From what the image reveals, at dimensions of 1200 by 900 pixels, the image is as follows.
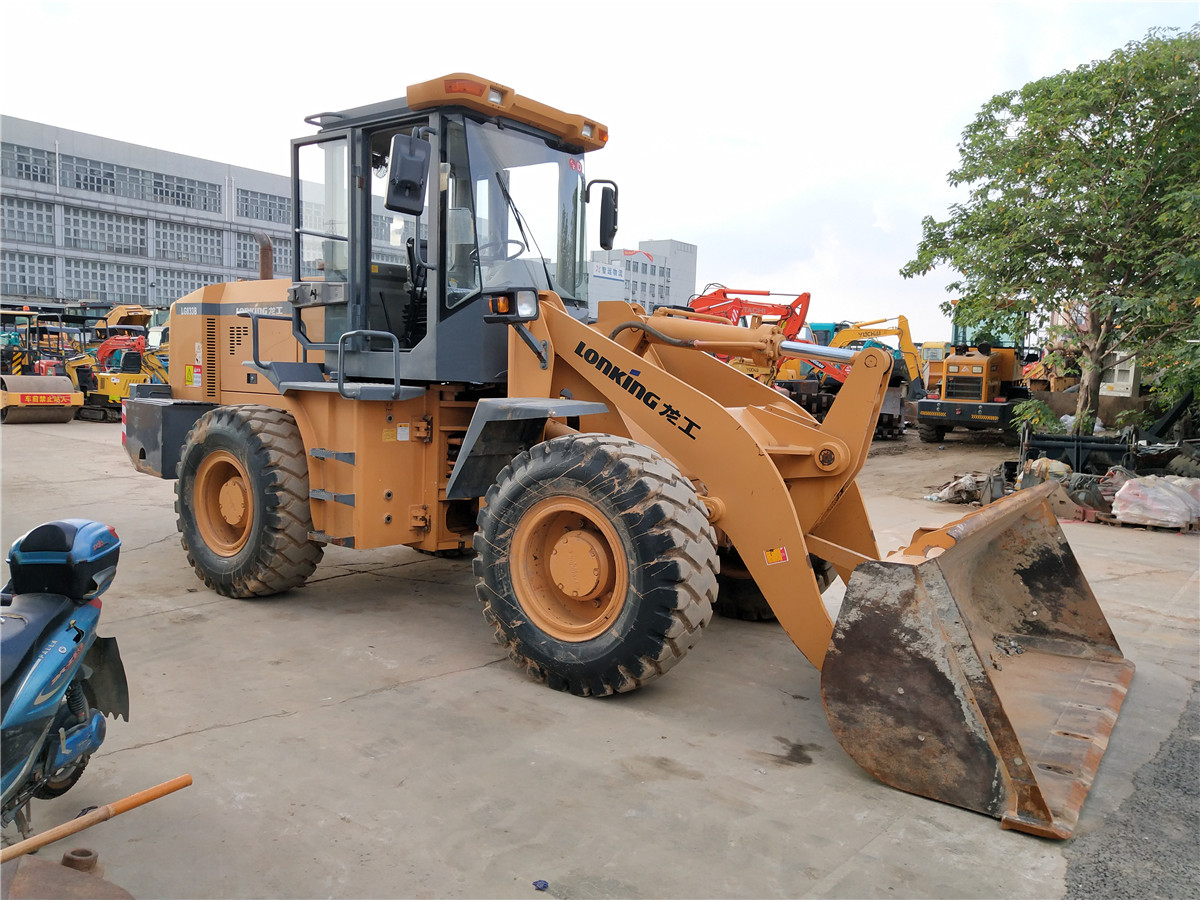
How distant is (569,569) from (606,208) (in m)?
2.72

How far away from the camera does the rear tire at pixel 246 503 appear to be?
5754 mm

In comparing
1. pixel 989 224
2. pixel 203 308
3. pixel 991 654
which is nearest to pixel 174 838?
pixel 991 654

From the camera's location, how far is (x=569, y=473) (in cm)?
436

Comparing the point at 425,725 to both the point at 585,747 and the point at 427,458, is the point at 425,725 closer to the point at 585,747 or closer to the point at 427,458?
the point at 585,747

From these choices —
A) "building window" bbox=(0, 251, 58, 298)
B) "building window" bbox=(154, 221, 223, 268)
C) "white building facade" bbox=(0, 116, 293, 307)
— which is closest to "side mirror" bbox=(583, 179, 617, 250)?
"white building facade" bbox=(0, 116, 293, 307)

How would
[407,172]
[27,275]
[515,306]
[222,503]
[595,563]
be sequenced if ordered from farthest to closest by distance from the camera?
[27,275] → [222,503] → [515,306] → [407,172] → [595,563]

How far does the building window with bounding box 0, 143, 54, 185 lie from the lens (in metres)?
41.9

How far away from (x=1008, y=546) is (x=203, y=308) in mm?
6190

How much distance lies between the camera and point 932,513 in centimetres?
1065

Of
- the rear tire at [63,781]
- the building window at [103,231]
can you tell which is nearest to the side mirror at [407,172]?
the rear tire at [63,781]

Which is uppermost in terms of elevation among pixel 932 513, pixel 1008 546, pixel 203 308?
pixel 203 308

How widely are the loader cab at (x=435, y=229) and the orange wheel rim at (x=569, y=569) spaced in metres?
1.27

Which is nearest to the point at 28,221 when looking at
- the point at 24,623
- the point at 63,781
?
the point at 63,781

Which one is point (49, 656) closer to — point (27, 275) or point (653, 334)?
point (653, 334)
